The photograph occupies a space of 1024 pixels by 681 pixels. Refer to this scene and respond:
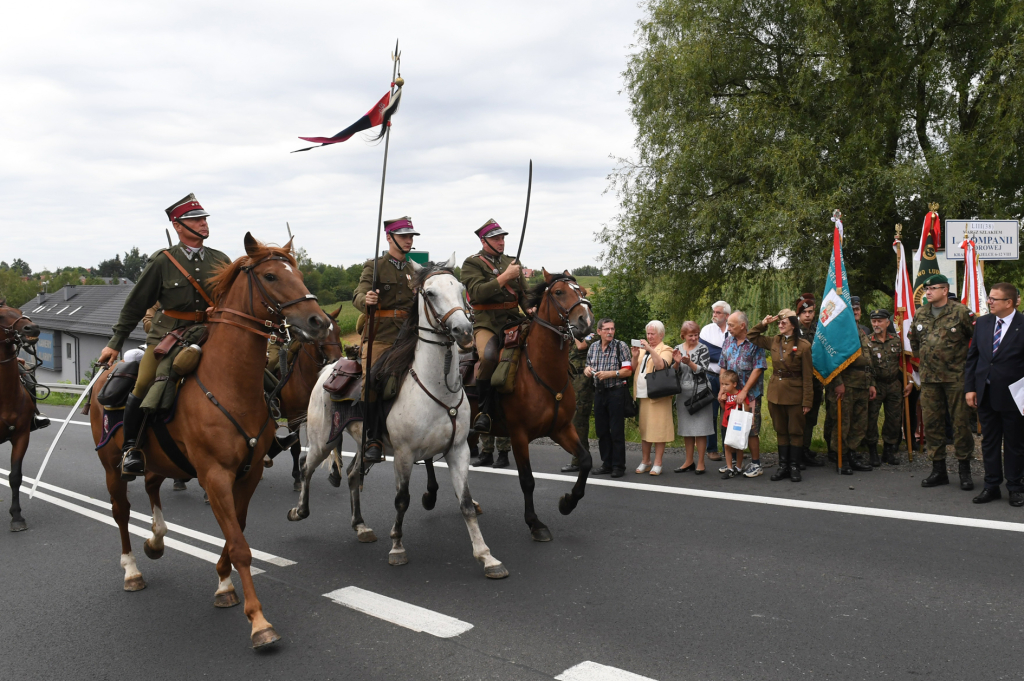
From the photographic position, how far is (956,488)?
330 inches

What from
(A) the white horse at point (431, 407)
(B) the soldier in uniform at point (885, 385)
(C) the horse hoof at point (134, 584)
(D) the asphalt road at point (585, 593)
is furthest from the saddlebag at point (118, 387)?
(B) the soldier in uniform at point (885, 385)

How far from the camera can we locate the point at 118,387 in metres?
5.87

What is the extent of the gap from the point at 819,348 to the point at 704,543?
4298 mm

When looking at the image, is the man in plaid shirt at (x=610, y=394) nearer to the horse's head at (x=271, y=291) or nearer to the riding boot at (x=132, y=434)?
the horse's head at (x=271, y=291)

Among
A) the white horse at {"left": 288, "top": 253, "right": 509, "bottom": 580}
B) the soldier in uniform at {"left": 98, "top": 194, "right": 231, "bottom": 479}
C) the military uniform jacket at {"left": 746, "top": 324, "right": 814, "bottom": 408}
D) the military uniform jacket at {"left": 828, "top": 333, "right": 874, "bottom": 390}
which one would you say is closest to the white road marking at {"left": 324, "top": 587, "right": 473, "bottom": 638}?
the white horse at {"left": 288, "top": 253, "right": 509, "bottom": 580}

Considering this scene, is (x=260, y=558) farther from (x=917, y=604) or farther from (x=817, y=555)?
→ (x=917, y=604)

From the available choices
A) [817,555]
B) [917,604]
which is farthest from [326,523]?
[917,604]

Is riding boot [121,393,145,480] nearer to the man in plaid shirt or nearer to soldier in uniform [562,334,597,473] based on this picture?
the man in plaid shirt

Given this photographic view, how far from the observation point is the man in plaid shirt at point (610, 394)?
10.1 meters

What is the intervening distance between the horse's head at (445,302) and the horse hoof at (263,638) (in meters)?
2.33

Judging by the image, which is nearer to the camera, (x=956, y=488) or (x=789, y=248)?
(x=956, y=488)

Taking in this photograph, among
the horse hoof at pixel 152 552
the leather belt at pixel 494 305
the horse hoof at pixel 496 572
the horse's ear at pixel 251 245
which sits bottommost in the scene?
the horse hoof at pixel 496 572

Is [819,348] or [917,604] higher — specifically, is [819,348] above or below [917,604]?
above

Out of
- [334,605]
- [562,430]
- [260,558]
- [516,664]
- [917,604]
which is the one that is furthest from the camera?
[562,430]
